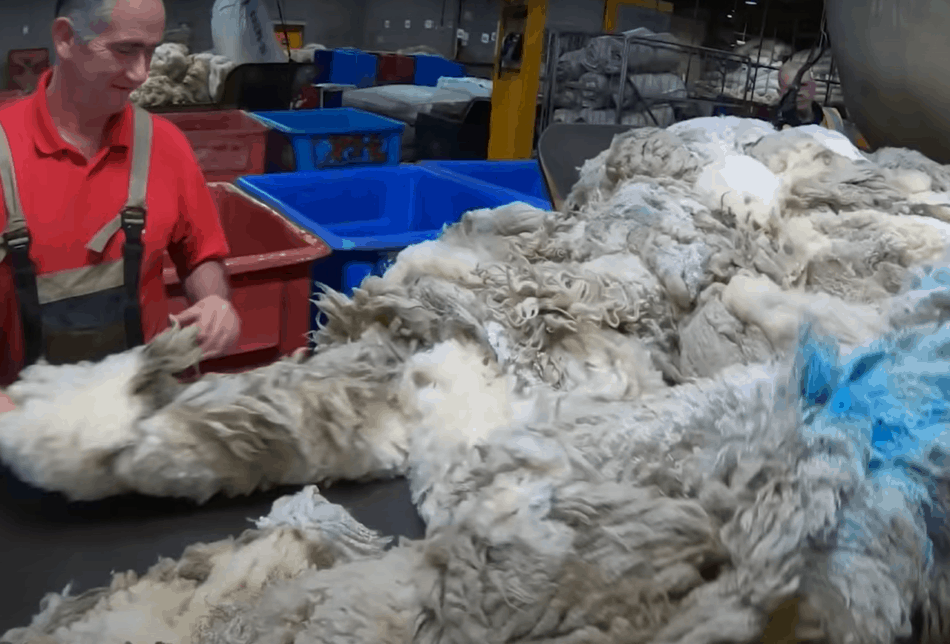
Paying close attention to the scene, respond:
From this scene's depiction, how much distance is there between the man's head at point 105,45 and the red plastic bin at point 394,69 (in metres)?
1.61

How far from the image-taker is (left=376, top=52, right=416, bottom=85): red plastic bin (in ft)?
7.32

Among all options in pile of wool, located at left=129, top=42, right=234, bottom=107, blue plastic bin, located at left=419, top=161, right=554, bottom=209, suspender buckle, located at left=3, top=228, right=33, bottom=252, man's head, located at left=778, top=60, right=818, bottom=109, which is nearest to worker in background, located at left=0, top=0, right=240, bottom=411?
suspender buckle, located at left=3, top=228, right=33, bottom=252

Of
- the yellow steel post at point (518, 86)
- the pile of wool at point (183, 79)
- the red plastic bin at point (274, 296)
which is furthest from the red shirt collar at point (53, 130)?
the yellow steel post at point (518, 86)

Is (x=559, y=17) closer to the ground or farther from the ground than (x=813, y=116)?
farther from the ground

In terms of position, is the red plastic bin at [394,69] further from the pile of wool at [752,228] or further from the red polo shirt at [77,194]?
the pile of wool at [752,228]

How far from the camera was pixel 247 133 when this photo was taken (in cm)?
158

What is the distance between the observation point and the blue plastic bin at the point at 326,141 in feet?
5.16

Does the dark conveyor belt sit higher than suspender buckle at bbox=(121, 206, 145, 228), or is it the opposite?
suspender buckle at bbox=(121, 206, 145, 228)

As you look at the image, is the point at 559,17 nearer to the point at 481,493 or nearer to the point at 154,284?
the point at 154,284

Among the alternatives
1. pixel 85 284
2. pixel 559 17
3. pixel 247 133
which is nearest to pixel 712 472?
pixel 85 284

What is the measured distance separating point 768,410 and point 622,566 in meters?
0.09

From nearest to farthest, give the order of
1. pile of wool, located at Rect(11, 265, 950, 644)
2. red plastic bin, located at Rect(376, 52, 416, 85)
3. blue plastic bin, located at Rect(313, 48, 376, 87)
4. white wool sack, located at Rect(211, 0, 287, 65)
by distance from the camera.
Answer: pile of wool, located at Rect(11, 265, 950, 644) → white wool sack, located at Rect(211, 0, 287, 65) → blue plastic bin, located at Rect(313, 48, 376, 87) → red plastic bin, located at Rect(376, 52, 416, 85)

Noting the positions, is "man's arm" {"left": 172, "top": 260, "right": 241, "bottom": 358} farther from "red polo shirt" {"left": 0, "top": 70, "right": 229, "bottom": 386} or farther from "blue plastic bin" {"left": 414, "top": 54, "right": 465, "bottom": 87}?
"blue plastic bin" {"left": 414, "top": 54, "right": 465, "bottom": 87}

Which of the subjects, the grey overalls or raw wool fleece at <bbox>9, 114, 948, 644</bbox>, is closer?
raw wool fleece at <bbox>9, 114, 948, 644</bbox>
